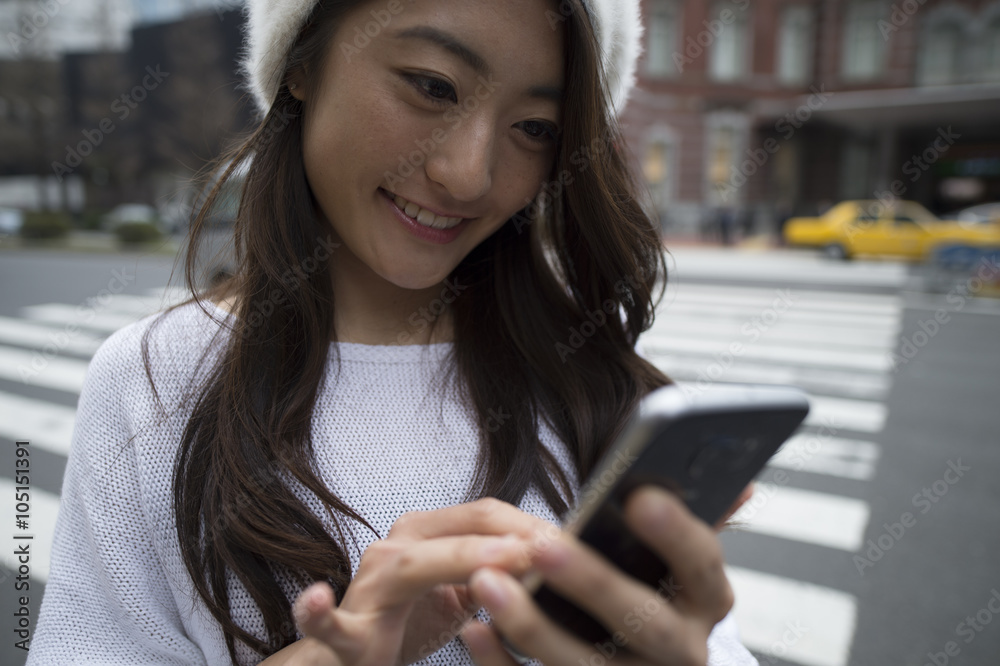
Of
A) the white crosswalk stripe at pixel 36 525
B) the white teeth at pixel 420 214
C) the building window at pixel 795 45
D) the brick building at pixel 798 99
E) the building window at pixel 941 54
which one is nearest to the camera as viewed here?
the white teeth at pixel 420 214

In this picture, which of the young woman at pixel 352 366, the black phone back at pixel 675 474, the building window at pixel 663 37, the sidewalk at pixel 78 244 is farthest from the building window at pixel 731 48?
the black phone back at pixel 675 474

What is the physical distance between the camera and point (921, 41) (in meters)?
26.0

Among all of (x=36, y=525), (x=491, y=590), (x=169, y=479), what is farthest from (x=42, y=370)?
(x=491, y=590)

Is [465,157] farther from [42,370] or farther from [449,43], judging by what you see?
[42,370]

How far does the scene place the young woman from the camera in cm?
104

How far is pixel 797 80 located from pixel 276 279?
29.5 m

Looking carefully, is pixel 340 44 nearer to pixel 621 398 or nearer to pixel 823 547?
pixel 621 398

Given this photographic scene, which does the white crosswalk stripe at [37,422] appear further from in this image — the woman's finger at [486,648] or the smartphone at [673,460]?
the smartphone at [673,460]

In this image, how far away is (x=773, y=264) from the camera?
16.1 meters

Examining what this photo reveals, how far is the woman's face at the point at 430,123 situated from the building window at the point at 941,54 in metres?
30.6

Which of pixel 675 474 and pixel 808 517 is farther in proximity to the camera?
pixel 808 517

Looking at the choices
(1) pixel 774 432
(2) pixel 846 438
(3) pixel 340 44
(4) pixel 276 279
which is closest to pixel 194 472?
(4) pixel 276 279

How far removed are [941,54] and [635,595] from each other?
31613mm

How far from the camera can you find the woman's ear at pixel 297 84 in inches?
49.9
